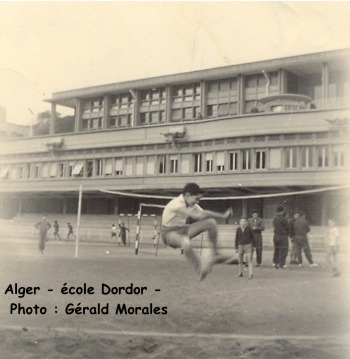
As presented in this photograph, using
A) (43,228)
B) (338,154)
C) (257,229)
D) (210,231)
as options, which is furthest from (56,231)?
(338,154)

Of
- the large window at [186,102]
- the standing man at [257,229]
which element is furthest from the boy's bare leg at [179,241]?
the large window at [186,102]

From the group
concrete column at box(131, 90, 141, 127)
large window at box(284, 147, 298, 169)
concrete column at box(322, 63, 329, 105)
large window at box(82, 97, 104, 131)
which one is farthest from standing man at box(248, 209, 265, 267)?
large window at box(82, 97, 104, 131)

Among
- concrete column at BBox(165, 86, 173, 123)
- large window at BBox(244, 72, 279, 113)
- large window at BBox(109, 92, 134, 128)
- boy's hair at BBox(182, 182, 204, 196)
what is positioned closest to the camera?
boy's hair at BBox(182, 182, 204, 196)

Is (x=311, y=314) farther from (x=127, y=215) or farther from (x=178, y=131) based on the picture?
(x=178, y=131)

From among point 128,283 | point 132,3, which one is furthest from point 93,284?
point 132,3

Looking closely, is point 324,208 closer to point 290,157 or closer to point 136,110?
point 290,157

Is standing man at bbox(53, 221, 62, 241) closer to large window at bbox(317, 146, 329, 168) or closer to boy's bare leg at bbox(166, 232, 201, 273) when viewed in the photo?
boy's bare leg at bbox(166, 232, 201, 273)
